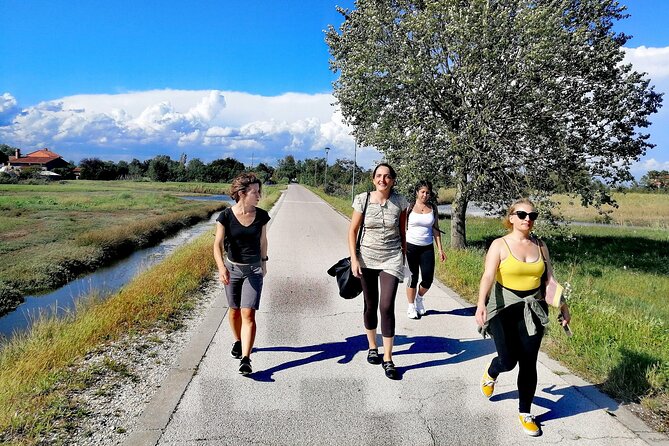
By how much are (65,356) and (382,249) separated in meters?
3.02

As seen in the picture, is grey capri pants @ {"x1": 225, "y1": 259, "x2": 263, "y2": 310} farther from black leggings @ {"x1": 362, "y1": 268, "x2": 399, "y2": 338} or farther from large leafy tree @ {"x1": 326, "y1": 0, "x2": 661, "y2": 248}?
large leafy tree @ {"x1": 326, "y1": 0, "x2": 661, "y2": 248}

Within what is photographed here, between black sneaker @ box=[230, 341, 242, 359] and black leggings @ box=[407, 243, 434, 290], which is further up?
black leggings @ box=[407, 243, 434, 290]

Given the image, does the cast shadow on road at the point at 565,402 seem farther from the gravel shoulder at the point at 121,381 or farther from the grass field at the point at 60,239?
the grass field at the point at 60,239

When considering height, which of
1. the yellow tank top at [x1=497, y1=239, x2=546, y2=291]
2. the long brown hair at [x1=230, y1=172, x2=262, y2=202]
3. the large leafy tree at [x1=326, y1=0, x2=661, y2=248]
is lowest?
the yellow tank top at [x1=497, y1=239, x2=546, y2=291]

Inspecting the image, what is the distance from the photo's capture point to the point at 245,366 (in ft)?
12.9

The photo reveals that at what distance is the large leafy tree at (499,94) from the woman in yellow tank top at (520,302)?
286 inches

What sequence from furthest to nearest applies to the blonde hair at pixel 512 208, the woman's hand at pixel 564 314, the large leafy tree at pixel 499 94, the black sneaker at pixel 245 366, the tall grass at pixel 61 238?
the tall grass at pixel 61 238 < the large leafy tree at pixel 499 94 < the black sneaker at pixel 245 366 < the blonde hair at pixel 512 208 < the woman's hand at pixel 564 314

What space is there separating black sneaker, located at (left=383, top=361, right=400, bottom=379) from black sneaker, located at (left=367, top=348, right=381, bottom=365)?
21 centimetres

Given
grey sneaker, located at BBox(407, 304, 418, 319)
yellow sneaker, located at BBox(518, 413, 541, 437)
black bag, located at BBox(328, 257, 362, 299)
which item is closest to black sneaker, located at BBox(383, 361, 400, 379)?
black bag, located at BBox(328, 257, 362, 299)

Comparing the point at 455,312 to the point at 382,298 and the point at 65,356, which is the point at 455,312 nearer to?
the point at 382,298

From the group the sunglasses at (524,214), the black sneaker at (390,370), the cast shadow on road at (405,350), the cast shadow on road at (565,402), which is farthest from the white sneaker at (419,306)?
the sunglasses at (524,214)

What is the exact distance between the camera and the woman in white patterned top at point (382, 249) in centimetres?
408

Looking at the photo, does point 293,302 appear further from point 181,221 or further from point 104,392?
point 181,221

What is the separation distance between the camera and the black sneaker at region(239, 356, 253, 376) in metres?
3.92
